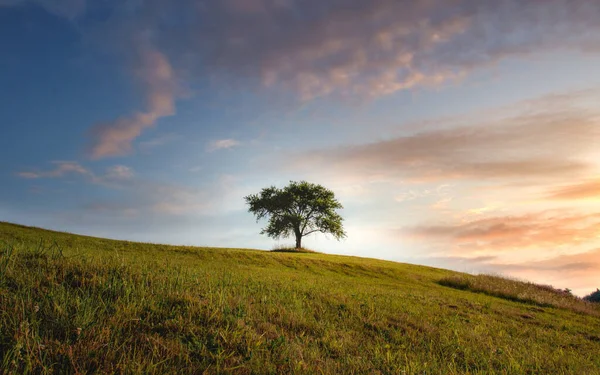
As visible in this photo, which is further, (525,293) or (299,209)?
(299,209)

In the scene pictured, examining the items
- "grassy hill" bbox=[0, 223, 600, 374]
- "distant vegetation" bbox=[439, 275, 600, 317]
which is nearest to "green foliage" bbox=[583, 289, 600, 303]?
"distant vegetation" bbox=[439, 275, 600, 317]

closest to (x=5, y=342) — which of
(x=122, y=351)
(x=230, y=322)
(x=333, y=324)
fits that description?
(x=122, y=351)

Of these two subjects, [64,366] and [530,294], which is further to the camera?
[530,294]

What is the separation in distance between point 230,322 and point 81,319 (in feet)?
8.63

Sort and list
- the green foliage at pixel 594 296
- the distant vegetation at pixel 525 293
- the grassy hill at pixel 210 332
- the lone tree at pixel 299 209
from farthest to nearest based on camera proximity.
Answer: the lone tree at pixel 299 209 → the green foliage at pixel 594 296 → the distant vegetation at pixel 525 293 → the grassy hill at pixel 210 332

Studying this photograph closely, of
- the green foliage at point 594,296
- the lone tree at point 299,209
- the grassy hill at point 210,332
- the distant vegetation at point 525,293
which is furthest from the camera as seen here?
the lone tree at point 299,209

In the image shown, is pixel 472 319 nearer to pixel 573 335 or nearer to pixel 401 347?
pixel 573 335

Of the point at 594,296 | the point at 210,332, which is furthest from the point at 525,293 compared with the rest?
the point at 210,332

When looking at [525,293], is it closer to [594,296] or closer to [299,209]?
[594,296]

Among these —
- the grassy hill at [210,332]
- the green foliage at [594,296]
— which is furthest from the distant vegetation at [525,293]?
the grassy hill at [210,332]

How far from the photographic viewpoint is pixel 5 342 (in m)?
5.37

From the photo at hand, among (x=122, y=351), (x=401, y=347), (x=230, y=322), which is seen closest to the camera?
(x=122, y=351)

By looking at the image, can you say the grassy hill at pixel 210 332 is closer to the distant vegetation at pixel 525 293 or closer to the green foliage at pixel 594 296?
the distant vegetation at pixel 525 293

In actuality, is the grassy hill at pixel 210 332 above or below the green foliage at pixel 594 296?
above
